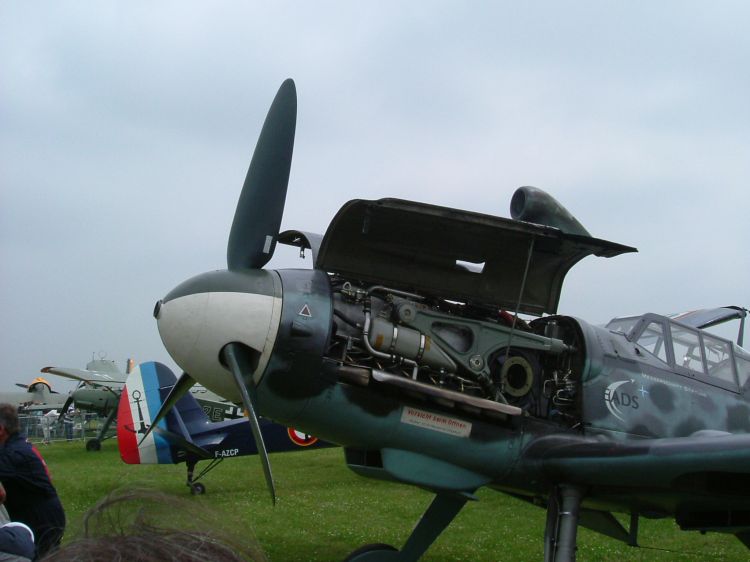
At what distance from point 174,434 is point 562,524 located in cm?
979

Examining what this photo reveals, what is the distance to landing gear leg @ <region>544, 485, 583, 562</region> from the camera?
542cm

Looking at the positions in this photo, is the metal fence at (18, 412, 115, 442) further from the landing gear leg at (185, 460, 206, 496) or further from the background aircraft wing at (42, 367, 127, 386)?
the landing gear leg at (185, 460, 206, 496)

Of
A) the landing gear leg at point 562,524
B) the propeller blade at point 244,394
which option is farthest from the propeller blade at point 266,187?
the landing gear leg at point 562,524

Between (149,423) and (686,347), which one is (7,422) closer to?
(686,347)

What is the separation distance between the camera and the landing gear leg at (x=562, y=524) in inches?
213

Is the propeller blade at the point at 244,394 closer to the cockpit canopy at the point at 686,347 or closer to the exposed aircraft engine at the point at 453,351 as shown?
the exposed aircraft engine at the point at 453,351

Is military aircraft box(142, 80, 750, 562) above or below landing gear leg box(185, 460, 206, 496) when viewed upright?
above

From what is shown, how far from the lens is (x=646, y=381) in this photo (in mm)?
6262

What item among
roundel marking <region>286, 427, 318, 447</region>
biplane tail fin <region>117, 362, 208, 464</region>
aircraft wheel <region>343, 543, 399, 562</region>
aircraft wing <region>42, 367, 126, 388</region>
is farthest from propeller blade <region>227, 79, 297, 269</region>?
aircraft wing <region>42, 367, 126, 388</region>

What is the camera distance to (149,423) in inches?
547

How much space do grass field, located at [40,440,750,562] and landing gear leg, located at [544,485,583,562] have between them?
2238 mm

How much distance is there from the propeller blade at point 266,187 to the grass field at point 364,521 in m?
1.83

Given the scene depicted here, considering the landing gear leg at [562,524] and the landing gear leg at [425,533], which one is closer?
the landing gear leg at [562,524]

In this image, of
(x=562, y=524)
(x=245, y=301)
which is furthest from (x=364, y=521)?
(x=245, y=301)
